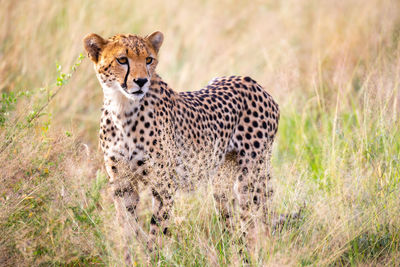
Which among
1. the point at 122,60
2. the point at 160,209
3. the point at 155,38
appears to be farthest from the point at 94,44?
the point at 160,209

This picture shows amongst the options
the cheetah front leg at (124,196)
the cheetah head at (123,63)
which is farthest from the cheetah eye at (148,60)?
the cheetah front leg at (124,196)

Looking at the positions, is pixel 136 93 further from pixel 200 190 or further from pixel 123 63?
pixel 200 190

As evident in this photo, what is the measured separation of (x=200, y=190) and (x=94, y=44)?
1024 millimetres

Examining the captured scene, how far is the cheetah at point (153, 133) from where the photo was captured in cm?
304

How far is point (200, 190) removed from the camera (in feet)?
10.3

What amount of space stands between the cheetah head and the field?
5.4 inches

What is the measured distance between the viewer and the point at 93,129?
17.0 ft

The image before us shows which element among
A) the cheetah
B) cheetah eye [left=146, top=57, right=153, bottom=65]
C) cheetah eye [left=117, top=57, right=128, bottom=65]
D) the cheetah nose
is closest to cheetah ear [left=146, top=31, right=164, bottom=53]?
the cheetah

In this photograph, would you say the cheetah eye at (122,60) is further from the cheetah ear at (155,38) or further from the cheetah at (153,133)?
the cheetah ear at (155,38)

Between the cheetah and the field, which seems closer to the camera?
the field

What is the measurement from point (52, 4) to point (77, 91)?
118cm

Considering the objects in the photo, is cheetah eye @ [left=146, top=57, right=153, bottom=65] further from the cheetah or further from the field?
the field

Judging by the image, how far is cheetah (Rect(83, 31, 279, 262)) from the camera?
304 centimetres

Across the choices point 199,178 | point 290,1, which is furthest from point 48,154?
point 290,1
